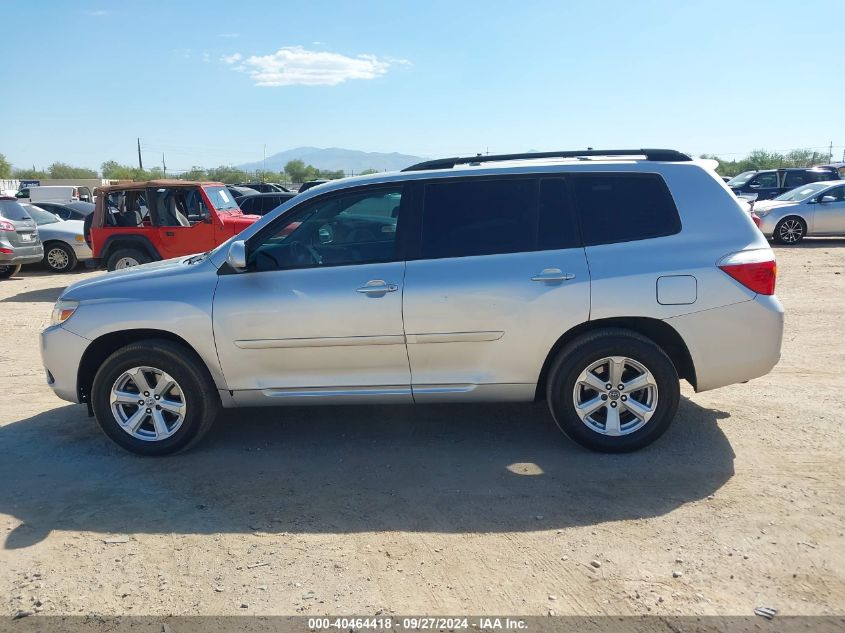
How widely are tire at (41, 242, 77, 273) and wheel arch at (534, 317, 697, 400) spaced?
13922 millimetres

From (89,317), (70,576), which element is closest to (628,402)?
(70,576)

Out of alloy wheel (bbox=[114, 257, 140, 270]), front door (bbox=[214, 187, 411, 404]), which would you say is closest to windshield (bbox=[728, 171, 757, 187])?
alloy wheel (bbox=[114, 257, 140, 270])

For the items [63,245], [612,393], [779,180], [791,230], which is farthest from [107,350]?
[779,180]

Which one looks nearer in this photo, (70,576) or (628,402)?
(70,576)

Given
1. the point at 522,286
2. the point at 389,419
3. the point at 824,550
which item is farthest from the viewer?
the point at 389,419

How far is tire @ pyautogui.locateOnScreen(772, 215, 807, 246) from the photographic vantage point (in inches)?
655

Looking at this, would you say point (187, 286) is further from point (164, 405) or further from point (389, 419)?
point (389, 419)

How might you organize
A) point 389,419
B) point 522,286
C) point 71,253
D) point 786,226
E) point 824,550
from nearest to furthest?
1. point 824,550
2. point 522,286
3. point 389,419
4. point 71,253
5. point 786,226

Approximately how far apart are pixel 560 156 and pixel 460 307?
147 centimetres

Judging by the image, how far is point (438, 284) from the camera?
4.55 m

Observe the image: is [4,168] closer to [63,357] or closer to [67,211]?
[67,211]

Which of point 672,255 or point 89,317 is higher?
point 672,255

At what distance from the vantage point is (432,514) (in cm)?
397

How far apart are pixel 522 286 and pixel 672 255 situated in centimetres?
99
